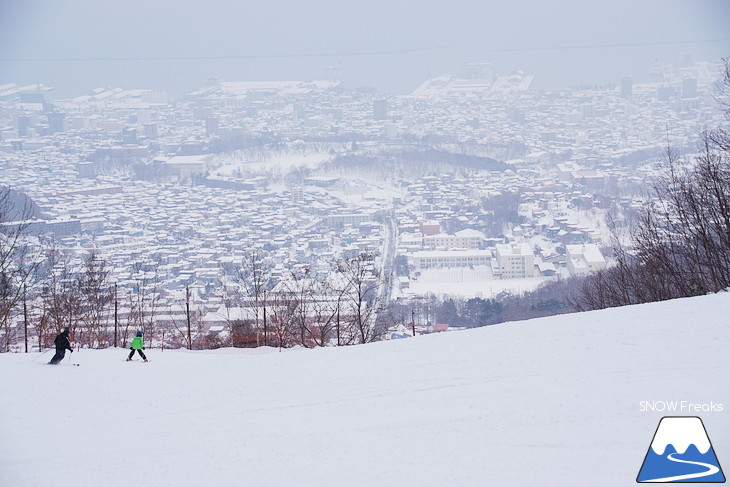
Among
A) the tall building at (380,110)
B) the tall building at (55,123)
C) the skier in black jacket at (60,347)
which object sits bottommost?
the skier in black jacket at (60,347)

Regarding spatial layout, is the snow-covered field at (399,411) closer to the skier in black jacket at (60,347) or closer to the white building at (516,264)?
the skier in black jacket at (60,347)

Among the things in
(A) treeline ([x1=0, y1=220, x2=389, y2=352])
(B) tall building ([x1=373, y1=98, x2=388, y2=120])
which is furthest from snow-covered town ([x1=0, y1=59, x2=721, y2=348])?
(A) treeline ([x1=0, y1=220, x2=389, y2=352])

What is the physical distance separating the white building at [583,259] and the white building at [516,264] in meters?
2.17

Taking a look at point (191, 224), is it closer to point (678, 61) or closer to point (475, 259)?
point (475, 259)

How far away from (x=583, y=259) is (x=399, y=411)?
3546cm

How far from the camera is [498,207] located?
6625 cm

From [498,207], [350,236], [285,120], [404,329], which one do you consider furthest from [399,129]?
[404,329]

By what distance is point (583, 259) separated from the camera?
139 feet

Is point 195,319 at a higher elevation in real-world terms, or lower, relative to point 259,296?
lower

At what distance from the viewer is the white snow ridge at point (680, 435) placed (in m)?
6.83

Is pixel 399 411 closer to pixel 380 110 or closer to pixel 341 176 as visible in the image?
pixel 341 176
